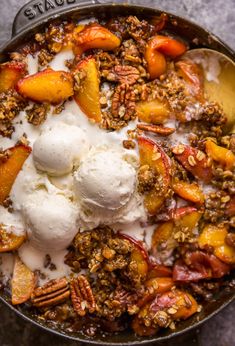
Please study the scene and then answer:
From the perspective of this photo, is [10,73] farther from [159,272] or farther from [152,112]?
[159,272]

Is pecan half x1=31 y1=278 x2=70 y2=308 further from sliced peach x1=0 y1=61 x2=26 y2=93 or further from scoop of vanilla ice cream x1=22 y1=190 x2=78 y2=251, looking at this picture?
sliced peach x1=0 y1=61 x2=26 y2=93

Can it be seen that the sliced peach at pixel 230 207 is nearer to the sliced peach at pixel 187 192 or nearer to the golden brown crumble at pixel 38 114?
the sliced peach at pixel 187 192

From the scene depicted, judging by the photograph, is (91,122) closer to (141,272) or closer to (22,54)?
(22,54)

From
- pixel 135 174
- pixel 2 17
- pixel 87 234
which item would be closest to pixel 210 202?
pixel 135 174

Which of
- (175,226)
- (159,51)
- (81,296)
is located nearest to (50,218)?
(81,296)

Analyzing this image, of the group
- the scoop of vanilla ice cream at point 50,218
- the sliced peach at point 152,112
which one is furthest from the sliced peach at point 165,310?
the sliced peach at point 152,112

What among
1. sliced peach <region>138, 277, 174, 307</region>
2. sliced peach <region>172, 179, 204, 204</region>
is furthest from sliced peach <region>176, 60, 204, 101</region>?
sliced peach <region>138, 277, 174, 307</region>
